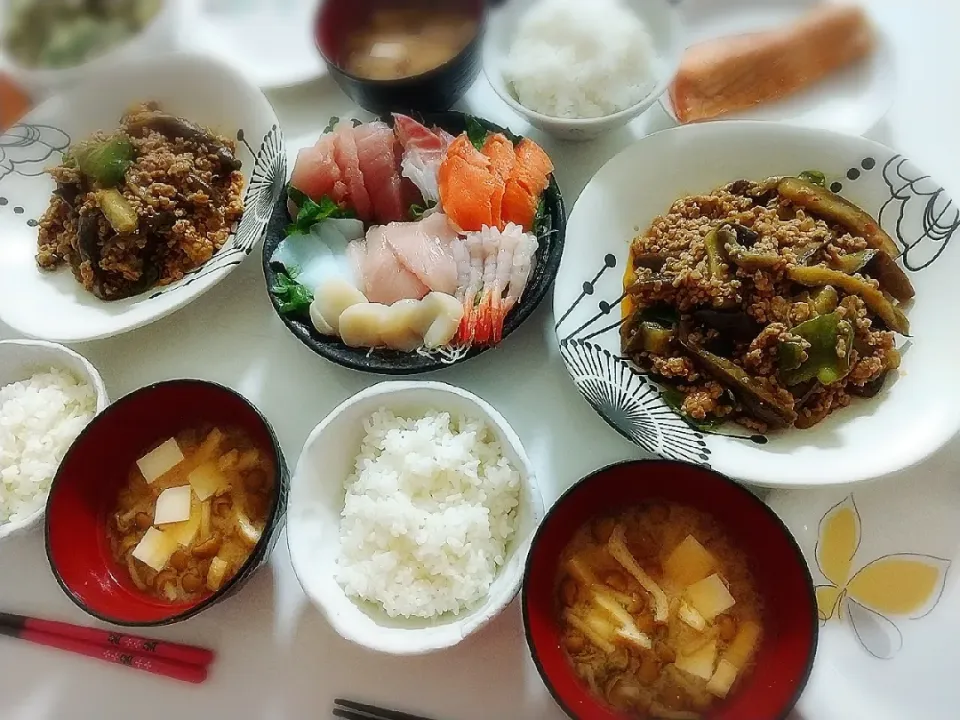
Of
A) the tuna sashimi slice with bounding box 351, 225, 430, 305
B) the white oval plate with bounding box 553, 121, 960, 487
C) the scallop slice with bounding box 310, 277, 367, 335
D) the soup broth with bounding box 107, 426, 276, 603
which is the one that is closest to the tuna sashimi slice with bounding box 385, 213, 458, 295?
the tuna sashimi slice with bounding box 351, 225, 430, 305

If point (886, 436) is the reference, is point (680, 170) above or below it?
above

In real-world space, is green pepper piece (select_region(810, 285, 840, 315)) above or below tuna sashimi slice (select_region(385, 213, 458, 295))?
above

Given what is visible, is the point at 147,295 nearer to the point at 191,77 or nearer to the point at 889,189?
the point at 191,77

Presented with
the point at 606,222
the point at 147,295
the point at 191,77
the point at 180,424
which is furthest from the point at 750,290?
the point at 191,77

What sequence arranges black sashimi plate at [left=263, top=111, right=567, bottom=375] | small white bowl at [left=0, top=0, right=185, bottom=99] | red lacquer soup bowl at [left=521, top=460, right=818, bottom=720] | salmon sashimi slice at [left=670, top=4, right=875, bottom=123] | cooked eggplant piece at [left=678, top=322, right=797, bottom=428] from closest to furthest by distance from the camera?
1. red lacquer soup bowl at [left=521, top=460, right=818, bottom=720]
2. cooked eggplant piece at [left=678, top=322, right=797, bottom=428]
3. black sashimi plate at [left=263, top=111, right=567, bottom=375]
4. salmon sashimi slice at [left=670, top=4, right=875, bottom=123]
5. small white bowl at [left=0, top=0, right=185, bottom=99]

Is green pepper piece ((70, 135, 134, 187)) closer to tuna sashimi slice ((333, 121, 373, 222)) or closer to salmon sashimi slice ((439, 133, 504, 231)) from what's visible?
tuna sashimi slice ((333, 121, 373, 222))

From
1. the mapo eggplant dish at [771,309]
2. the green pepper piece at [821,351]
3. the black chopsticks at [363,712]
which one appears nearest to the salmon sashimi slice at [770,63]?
the mapo eggplant dish at [771,309]
